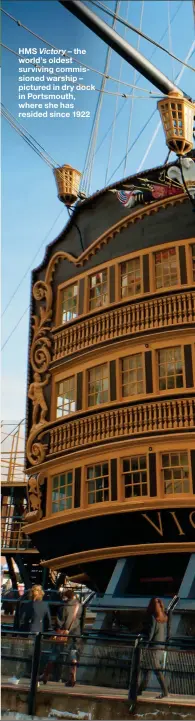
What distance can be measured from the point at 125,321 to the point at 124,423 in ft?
6.71

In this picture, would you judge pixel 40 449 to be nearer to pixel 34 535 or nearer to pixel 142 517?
pixel 34 535

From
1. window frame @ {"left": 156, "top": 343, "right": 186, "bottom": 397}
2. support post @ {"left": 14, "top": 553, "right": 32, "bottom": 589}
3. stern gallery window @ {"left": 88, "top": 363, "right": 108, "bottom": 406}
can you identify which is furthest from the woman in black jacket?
support post @ {"left": 14, "top": 553, "right": 32, "bottom": 589}

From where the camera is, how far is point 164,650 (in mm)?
8531

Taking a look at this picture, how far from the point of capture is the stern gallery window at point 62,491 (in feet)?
49.0

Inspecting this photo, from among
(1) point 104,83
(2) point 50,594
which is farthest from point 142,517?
(1) point 104,83

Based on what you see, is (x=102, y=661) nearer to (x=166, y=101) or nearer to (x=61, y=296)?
(x=166, y=101)

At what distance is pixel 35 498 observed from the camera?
1546 cm

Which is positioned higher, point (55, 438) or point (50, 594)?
point (55, 438)

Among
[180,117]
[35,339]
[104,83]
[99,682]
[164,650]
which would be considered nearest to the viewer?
[164,650]

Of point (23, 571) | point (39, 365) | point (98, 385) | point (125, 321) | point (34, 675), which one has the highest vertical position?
point (125, 321)

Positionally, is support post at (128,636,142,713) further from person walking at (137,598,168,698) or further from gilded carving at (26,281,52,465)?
gilded carving at (26,281,52,465)

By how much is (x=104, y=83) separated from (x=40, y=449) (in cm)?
718

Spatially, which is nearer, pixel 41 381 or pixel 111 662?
pixel 111 662

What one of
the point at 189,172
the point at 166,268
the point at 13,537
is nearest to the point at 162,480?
the point at 166,268
